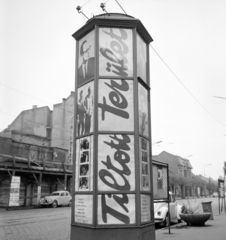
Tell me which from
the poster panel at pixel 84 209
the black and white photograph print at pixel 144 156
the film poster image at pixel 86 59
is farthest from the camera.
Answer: the film poster image at pixel 86 59

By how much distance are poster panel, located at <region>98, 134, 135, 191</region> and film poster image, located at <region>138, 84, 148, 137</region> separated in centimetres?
50

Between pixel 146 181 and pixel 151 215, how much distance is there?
756mm

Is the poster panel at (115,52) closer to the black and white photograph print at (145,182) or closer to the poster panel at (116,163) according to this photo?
the poster panel at (116,163)

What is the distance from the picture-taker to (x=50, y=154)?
35688 mm

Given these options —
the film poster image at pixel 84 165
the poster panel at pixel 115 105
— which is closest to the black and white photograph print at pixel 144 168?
the poster panel at pixel 115 105

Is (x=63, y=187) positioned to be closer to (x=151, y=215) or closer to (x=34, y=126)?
(x=34, y=126)

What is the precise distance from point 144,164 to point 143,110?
123 cm

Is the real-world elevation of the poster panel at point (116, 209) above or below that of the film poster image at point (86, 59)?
below

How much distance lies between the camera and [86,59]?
6.95 meters

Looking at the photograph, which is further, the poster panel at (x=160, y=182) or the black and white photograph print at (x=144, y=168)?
the poster panel at (x=160, y=182)

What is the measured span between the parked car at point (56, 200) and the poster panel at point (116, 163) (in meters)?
23.9

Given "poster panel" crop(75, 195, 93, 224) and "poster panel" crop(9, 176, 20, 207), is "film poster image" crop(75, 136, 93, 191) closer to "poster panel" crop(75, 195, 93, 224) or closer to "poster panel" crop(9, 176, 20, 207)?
"poster panel" crop(75, 195, 93, 224)

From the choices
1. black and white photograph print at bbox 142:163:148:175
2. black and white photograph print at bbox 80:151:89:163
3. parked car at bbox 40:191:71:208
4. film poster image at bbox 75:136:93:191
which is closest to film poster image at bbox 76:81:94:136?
film poster image at bbox 75:136:93:191

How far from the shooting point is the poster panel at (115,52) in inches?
259
